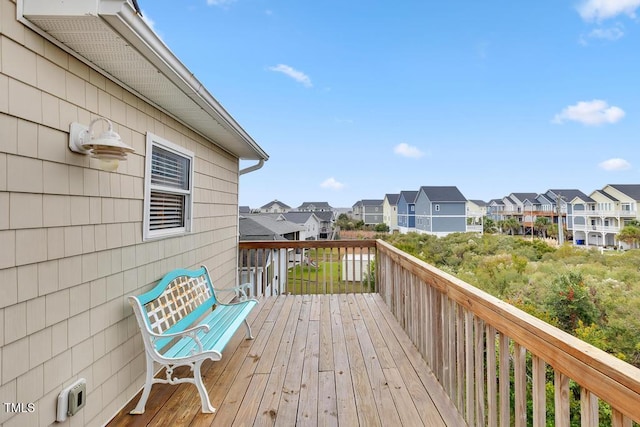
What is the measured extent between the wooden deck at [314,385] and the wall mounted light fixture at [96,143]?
1.79 metres

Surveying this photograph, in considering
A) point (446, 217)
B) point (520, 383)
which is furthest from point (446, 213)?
point (520, 383)

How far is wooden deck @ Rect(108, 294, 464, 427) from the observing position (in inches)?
83.4

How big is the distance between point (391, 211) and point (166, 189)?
33722 millimetres

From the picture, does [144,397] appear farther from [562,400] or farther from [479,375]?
[562,400]

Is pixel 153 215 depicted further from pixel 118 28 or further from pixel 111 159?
pixel 118 28

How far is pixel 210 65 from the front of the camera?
11.0m

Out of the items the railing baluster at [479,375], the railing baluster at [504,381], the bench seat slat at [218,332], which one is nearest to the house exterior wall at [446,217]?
the bench seat slat at [218,332]

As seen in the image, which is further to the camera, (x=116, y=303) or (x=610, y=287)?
(x=610, y=287)

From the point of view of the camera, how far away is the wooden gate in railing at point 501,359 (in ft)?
2.99

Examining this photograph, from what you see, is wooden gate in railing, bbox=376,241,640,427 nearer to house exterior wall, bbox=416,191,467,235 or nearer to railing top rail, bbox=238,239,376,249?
railing top rail, bbox=238,239,376,249

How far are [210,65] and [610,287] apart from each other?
12.3 metres

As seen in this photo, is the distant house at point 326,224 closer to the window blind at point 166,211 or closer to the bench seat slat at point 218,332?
the window blind at point 166,211

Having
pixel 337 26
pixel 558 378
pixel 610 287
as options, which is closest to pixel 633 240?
pixel 610 287

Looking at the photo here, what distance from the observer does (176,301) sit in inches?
115
